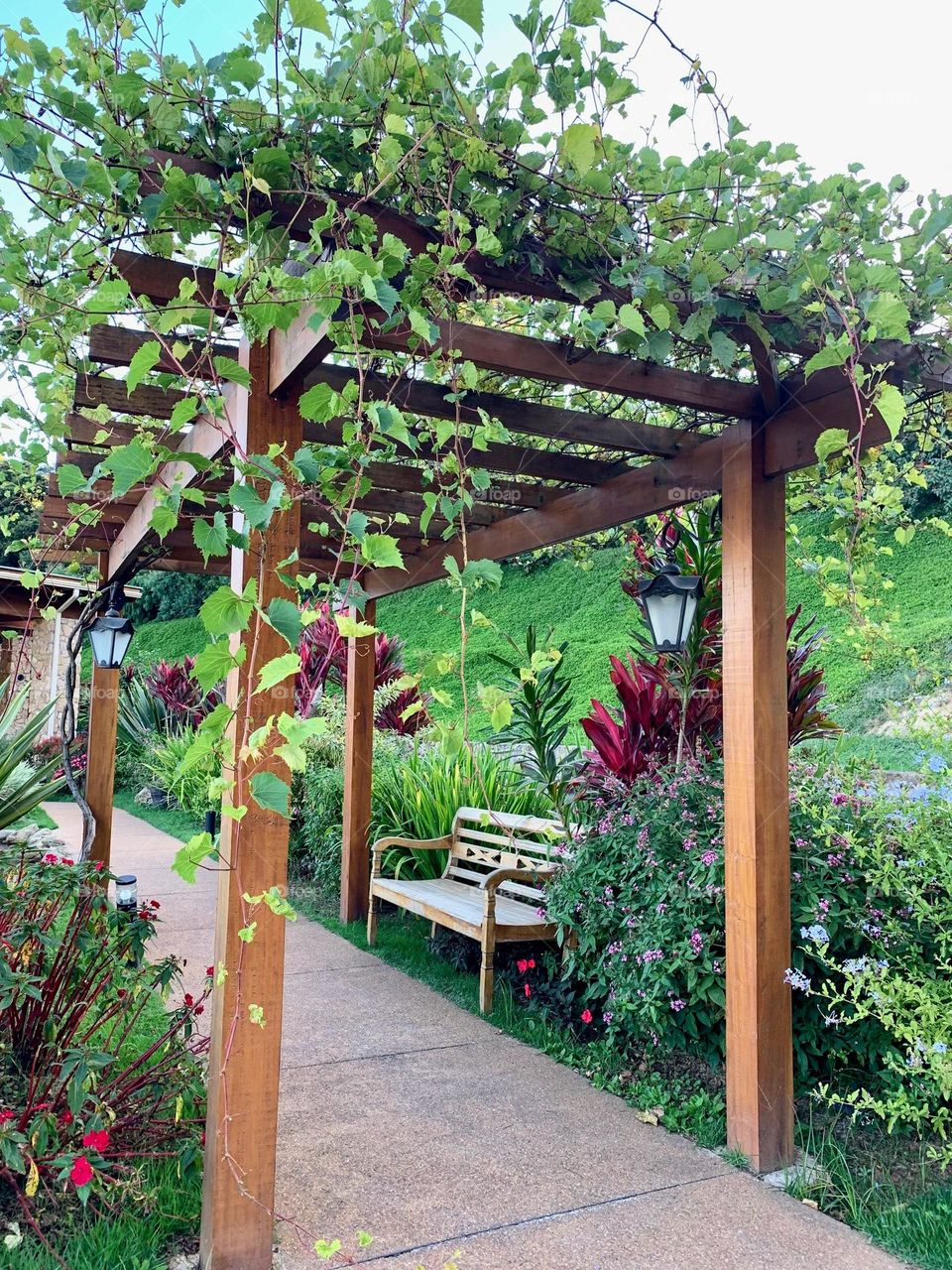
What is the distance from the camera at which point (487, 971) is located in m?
3.92

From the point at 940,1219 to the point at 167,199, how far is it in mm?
3043

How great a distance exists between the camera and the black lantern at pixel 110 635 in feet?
15.7

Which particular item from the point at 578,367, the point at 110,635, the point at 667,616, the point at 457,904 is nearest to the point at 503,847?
the point at 457,904

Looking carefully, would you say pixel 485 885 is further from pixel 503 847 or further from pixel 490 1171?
pixel 490 1171

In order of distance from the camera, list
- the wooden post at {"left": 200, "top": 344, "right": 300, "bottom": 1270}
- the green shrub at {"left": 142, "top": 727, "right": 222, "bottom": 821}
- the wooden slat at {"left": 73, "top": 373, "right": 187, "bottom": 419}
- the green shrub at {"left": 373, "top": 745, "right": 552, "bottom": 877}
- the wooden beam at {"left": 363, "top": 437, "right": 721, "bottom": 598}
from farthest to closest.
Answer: the green shrub at {"left": 142, "top": 727, "right": 222, "bottom": 821}
the green shrub at {"left": 373, "top": 745, "right": 552, "bottom": 877}
the wooden beam at {"left": 363, "top": 437, "right": 721, "bottom": 598}
the wooden slat at {"left": 73, "top": 373, "right": 187, "bottom": 419}
the wooden post at {"left": 200, "top": 344, "right": 300, "bottom": 1270}

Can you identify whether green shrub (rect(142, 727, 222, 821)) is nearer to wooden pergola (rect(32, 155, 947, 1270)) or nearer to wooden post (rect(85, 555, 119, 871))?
wooden post (rect(85, 555, 119, 871))

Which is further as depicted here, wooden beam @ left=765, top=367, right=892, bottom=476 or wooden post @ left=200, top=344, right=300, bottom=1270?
wooden beam @ left=765, top=367, right=892, bottom=476

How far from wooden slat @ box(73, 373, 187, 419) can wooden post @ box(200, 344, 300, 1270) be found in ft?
3.32

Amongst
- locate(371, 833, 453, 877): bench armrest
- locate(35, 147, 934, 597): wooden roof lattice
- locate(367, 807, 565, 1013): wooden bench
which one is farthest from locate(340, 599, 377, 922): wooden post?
locate(35, 147, 934, 597): wooden roof lattice

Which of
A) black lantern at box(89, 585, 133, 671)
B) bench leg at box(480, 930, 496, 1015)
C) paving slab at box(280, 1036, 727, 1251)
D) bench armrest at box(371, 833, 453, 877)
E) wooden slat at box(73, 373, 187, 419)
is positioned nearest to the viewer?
paving slab at box(280, 1036, 727, 1251)

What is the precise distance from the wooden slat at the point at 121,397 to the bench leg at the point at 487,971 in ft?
8.21

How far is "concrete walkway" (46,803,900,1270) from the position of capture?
2156mm

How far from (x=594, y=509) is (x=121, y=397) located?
1.75 meters

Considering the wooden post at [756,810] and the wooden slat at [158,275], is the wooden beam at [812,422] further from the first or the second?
the wooden slat at [158,275]
